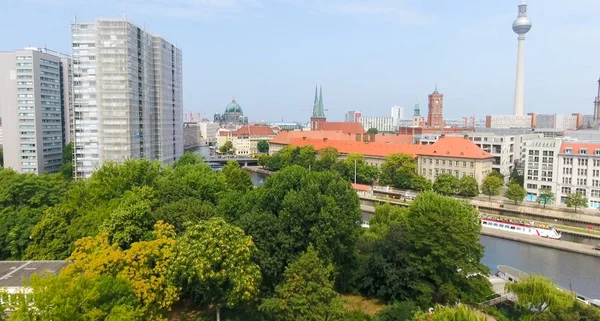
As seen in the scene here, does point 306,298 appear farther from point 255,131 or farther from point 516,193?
point 255,131

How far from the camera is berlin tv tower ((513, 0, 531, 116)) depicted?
333ft

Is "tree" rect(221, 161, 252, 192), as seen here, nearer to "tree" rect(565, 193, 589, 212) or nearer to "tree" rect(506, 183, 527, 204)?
"tree" rect(506, 183, 527, 204)

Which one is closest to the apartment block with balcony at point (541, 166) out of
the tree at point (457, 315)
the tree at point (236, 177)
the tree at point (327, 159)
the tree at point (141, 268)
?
the tree at point (327, 159)

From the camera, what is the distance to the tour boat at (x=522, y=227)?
32.0m

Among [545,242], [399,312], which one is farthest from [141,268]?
[545,242]

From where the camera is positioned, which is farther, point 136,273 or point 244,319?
point 244,319

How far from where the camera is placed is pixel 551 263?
27.5m

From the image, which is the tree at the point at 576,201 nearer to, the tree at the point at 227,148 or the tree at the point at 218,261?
the tree at the point at 218,261

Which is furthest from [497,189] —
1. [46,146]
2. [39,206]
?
[46,146]

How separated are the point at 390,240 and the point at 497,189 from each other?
29.5m

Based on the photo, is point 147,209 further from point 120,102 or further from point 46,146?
point 46,146

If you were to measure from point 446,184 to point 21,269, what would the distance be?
38526mm

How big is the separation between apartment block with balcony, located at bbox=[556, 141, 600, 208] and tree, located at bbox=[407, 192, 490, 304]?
27.7m

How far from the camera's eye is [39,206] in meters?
26.2
